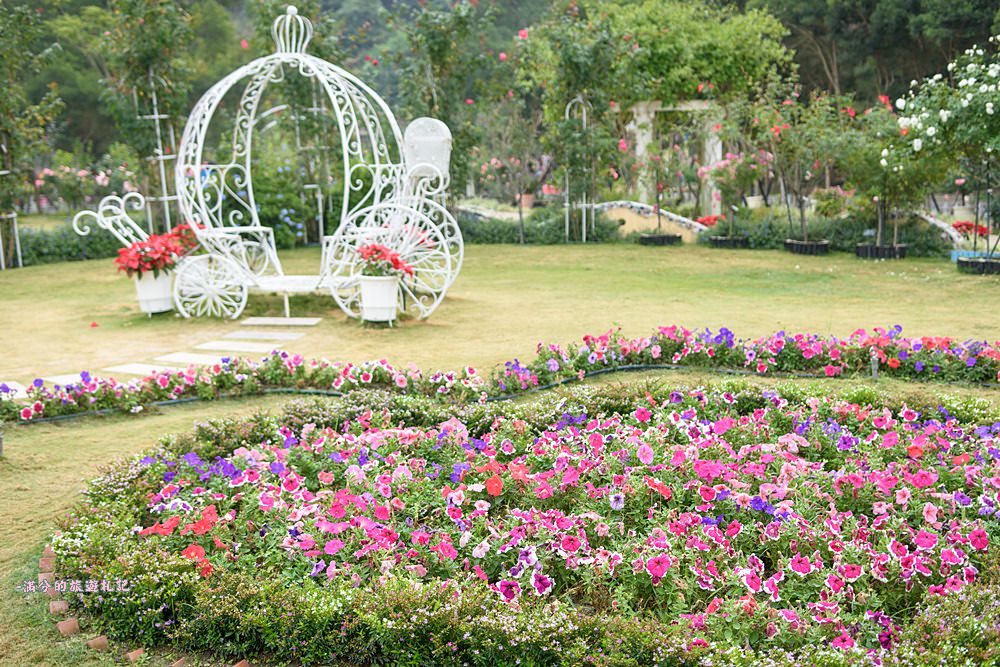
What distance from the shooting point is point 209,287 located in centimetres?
773

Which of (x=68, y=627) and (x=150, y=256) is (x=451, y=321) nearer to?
(x=150, y=256)

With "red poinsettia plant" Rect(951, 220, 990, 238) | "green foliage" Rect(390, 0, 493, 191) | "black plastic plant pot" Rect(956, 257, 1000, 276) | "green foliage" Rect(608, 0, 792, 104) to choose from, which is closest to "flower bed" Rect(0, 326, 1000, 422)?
"black plastic plant pot" Rect(956, 257, 1000, 276)

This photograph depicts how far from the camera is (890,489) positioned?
3.10 metres

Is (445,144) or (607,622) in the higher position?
(445,144)

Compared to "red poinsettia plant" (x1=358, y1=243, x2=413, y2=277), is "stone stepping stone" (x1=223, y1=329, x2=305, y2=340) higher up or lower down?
lower down

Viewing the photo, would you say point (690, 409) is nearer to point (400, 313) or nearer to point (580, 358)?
A: point (580, 358)

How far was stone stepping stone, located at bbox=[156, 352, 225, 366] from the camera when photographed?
236 inches

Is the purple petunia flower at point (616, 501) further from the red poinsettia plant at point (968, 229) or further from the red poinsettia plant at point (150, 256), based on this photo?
the red poinsettia plant at point (968, 229)

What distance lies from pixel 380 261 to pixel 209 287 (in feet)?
5.53

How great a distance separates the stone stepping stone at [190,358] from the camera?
5.99 m

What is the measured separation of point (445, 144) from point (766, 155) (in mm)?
6346

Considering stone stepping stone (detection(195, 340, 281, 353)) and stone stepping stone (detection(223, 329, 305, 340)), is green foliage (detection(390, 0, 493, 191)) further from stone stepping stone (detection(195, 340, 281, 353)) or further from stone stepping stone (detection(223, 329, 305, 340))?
stone stepping stone (detection(195, 340, 281, 353))

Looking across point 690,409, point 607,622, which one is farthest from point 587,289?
point 607,622

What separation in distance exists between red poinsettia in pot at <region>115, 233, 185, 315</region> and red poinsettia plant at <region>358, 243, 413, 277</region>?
1877mm
